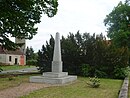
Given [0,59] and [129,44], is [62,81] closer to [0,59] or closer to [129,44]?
[129,44]

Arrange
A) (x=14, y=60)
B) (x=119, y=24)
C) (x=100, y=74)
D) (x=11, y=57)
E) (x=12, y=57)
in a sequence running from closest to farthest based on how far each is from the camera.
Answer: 1. (x=100, y=74)
2. (x=119, y=24)
3. (x=11, y=57)
4. (x=12, y=57)
5. (x=14, y=60)

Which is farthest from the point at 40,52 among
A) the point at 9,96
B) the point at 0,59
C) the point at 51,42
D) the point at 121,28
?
the point at 0,59

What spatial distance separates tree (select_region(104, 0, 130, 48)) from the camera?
177 feet

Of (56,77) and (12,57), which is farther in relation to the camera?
(12,57)

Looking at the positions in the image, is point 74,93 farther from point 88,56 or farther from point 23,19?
point 88,56

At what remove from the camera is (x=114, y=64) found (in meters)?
29.2

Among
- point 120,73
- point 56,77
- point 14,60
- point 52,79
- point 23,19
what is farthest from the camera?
point 14,60

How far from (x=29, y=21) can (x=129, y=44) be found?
30.1 metres

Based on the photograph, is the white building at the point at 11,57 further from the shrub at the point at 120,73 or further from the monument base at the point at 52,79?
the monument base at the point at 52,79

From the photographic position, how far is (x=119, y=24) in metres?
56.4

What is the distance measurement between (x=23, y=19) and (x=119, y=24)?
33.0 m

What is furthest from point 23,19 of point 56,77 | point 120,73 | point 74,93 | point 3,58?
point 3,58

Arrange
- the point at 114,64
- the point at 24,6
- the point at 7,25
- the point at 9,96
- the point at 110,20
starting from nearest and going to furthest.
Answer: the point at 9,96
the point at 24,6
the point at 7,25
the point at 114,64
the point at 110,20

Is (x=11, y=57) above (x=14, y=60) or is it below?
above
